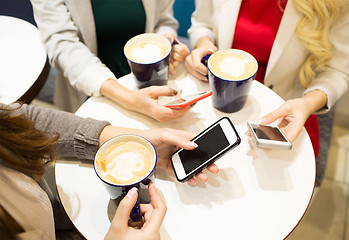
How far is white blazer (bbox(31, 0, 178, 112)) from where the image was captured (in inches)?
40.2

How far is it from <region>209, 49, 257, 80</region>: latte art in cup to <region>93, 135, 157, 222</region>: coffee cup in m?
0.33

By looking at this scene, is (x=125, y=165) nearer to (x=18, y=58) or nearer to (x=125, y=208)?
(x=125, y=208)

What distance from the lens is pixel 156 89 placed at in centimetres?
90

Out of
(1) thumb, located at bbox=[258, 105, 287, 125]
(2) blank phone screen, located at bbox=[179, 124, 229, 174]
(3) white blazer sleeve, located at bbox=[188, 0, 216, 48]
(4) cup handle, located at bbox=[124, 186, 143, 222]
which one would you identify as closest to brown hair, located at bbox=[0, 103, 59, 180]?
(4) cup handle, located at bbox=[124, 186, 143, 222]

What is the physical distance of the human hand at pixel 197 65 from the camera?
98cm

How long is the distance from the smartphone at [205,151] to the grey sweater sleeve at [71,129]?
242mm

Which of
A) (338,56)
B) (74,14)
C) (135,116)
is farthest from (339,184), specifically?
(74,14)

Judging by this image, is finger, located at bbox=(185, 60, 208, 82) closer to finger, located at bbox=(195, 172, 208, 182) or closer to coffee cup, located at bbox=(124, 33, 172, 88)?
coffee cup, located at bbox=(124, 33, 172, 88)

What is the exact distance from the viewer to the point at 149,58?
917mm

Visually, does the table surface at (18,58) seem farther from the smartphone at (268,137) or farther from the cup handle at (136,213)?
the smartphone at (268,137)

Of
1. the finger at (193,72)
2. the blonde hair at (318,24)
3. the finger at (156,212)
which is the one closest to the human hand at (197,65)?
the finger at (193,72)

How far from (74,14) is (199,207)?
90 cm

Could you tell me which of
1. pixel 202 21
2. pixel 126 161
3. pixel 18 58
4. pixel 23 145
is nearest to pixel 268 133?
pixel 126 161

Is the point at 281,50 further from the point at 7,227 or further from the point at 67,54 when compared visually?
the point at 7,227
